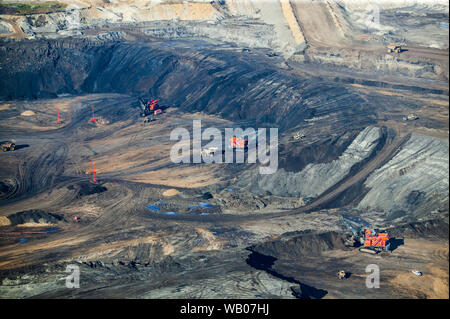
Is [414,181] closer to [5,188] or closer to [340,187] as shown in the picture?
[340,187]

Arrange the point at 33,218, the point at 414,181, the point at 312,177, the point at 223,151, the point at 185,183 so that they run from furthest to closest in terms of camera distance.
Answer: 1. the point at 223,151
2. the point at 185,183
3. the point at 312,177
4. the point at 414,181
5. the point at 33,218

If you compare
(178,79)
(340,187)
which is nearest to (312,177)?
(340,187)

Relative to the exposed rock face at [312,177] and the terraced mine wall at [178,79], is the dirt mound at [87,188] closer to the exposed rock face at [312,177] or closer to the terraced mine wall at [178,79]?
the exposed rock face at [312,177]

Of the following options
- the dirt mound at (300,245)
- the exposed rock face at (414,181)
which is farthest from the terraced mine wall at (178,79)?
the dirt mound at (300,245)

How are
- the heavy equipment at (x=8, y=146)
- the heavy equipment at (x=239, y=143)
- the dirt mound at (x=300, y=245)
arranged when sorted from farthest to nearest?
the heavy equipment at (x=8, y=146), the heavy equipment at (x=239, y=143), the dirt mound at (x=300, y=245)

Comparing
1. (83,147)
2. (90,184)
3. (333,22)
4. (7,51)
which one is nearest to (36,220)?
(90,184)

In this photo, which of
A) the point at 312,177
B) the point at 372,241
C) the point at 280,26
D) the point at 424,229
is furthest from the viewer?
the point at 280,26
